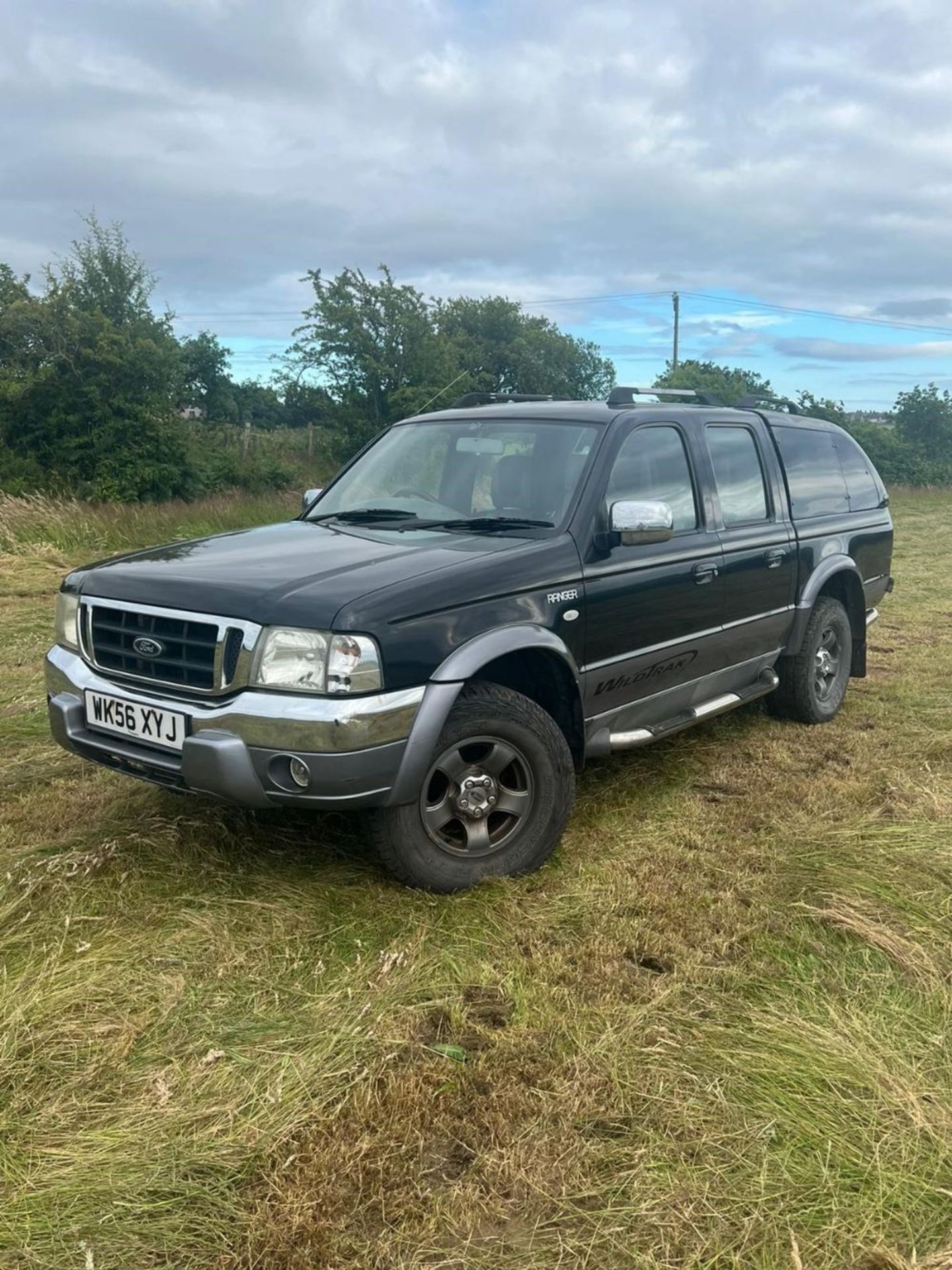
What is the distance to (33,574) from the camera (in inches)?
444

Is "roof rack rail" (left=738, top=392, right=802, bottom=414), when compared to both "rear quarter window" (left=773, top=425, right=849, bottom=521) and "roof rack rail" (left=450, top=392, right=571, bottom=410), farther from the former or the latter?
"roof rack rail" (left=450, top=392, right=571, bottom=410)

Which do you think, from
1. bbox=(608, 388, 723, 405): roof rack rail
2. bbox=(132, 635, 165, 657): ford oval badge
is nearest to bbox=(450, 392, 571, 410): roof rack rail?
bbox=(608, 388, 723, 405): roof rack rail

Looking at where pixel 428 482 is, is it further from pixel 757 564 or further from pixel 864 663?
pixel 864 663


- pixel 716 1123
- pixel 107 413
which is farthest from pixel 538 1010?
pixel 107 413

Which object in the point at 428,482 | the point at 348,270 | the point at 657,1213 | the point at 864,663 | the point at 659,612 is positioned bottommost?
the point at 657,1213

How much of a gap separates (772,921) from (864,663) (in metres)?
3.24

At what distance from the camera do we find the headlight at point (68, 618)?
12.2 ft

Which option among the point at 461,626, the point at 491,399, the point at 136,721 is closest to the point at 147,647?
the point at 136,721

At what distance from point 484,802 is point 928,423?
4031cm

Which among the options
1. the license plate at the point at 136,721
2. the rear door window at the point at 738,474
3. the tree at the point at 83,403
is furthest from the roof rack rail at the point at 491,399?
the tree at the point at 83,403

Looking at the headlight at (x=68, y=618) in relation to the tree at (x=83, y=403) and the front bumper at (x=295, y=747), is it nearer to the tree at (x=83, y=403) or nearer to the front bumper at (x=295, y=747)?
the front bumper at (x=295, y=747)

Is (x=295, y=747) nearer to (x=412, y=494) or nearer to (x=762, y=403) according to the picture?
(x=412, y=494)

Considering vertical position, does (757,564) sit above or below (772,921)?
above

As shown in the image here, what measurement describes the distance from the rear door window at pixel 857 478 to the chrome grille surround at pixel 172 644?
14.6 feet
